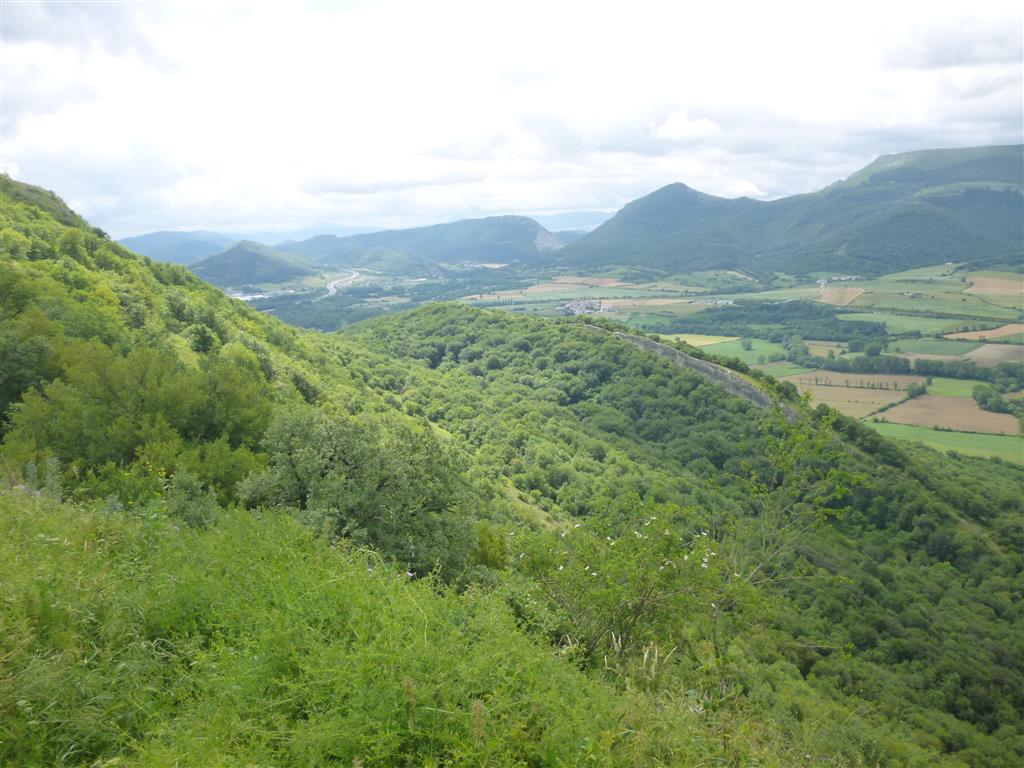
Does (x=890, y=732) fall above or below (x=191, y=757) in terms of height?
below

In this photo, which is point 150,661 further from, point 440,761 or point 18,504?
point 18,504

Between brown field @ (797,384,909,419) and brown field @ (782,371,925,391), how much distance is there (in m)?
1.22

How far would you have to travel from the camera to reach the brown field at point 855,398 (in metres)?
94.6

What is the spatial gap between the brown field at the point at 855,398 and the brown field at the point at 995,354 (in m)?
30.4

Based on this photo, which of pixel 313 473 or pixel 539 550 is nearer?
pixel 539 550

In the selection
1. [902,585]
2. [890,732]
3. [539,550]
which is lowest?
[902,585]

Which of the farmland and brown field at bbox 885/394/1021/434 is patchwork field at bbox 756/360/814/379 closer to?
the farmland

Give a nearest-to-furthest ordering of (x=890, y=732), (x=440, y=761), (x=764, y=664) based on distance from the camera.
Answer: (x=440, y=761) < (x=890, y=732) < (x=764, y=664)

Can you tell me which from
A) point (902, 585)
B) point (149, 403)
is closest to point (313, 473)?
point (149, 403)

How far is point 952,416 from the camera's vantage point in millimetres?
92188

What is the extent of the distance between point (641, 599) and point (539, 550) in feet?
10.4

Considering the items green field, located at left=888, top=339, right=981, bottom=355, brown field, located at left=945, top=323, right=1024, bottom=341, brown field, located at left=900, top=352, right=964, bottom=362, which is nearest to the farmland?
brown field, located at left=900, top=352, right=964, bottom=362

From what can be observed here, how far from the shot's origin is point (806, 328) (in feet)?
550

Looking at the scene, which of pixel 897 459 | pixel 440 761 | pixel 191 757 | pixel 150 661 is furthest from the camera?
pixel 897 459
